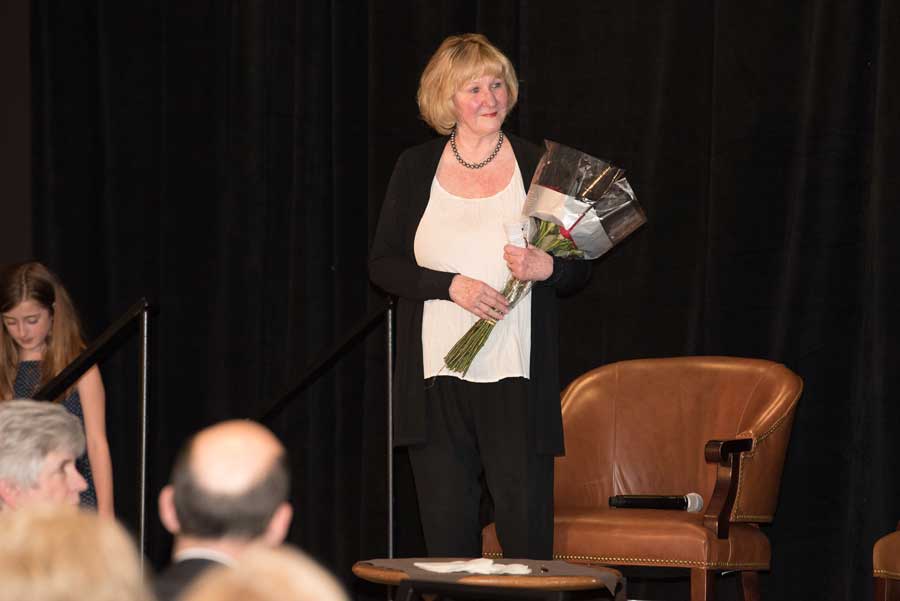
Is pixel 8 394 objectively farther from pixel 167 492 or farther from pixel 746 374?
pixel 167 492

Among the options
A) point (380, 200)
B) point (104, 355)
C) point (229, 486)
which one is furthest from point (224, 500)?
point (380, 200)

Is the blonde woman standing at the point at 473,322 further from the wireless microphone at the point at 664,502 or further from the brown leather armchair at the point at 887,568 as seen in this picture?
the brown leather armchair at the point at 887,568

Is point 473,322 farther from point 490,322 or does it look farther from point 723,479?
point 723,479

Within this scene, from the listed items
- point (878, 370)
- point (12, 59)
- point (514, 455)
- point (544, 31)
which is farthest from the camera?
point (12, 59)

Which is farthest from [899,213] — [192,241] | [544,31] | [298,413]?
[192,241]

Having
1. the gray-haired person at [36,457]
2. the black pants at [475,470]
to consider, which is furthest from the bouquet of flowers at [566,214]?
the gray-haired person at [36,457]

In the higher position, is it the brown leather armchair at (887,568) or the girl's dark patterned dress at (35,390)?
the girl's dark patterned dress at (35,390)

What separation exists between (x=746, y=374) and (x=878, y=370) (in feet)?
1.36

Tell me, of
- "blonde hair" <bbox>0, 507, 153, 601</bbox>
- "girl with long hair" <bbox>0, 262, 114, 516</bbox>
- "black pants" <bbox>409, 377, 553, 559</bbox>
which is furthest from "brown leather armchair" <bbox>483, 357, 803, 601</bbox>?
"blonde hair" <bbox>0, 507, 153, 601</bbox>

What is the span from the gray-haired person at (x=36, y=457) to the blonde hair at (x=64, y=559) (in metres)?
1.16

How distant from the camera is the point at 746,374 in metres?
4.35

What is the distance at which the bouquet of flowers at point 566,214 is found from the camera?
351 centimetres

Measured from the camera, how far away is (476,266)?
3.65 m

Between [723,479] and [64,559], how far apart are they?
9.81 ft
